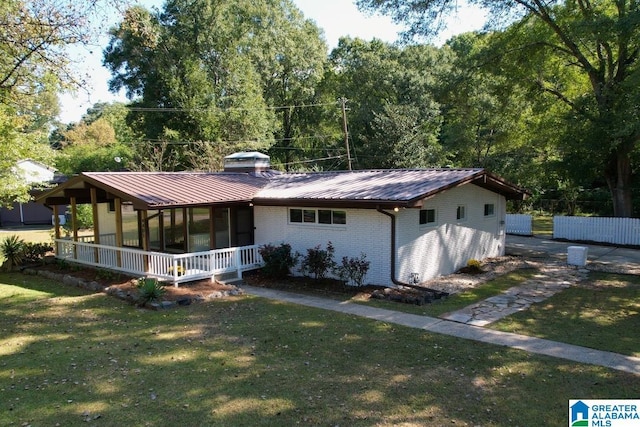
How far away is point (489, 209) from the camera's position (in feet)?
54.9

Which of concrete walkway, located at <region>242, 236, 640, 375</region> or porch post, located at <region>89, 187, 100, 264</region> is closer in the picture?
concrete walkway, located at <region>242, 236, 640, 375</region>

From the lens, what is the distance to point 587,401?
5.65m

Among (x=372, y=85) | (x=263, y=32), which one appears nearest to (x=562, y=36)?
(x=372, y=85)

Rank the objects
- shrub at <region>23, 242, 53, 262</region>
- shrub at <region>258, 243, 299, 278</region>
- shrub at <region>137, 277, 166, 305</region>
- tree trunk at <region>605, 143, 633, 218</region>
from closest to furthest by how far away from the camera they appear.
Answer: shrub at <region>137, 277, 166, 305</region>
shrub at <region>258, 243, 299, 278</region>
shrub at <region>23, 242, 53, 262</region>
tree trunk at <region>605, 143, 633, 218</region>

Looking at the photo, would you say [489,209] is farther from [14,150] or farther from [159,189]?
[14,150]

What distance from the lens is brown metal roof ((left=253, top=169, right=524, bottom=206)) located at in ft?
38.5

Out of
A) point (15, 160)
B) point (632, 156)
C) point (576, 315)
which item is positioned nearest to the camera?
point (576, 315)

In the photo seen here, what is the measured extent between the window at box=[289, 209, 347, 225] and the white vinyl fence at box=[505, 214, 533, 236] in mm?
14455

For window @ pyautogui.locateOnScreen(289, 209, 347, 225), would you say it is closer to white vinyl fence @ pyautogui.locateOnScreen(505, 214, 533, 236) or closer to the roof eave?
the roof eave

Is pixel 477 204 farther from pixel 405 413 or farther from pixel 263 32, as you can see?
pixel 263 32

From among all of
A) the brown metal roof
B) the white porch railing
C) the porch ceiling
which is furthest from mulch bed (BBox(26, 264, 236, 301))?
the brown metal roof

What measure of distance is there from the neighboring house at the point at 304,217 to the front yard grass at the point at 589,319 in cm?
349

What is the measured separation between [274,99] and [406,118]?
15401mm
